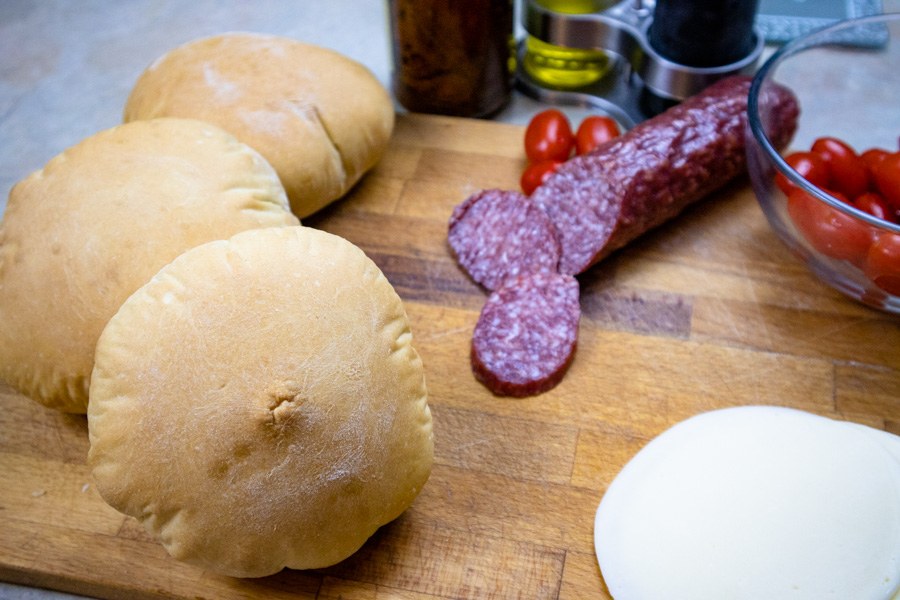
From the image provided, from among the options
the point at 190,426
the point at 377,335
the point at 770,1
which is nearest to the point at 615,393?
the point at 377,335

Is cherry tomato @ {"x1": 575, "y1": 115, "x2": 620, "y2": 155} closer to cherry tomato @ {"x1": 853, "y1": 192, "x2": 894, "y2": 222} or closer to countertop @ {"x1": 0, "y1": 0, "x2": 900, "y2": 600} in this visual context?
countertop @ {"x1": 0, "y1": 0, "x2": 900, "y2": 600}

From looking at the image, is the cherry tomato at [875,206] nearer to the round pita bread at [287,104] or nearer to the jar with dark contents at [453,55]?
the jar with dark contents at [453,55]

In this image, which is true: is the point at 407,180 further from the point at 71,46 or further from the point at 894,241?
the point at 71,46

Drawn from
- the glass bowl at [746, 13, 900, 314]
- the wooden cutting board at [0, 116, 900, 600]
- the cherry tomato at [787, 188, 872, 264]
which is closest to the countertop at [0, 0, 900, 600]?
the glass bowl at [746, 13, 900, 314]

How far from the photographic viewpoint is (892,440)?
1.64 metres

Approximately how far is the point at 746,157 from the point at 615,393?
739 mm

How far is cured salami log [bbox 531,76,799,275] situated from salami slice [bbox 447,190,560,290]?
0.04 meters

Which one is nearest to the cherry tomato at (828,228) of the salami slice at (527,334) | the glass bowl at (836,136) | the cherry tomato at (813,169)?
the glass bowl at (836,136)

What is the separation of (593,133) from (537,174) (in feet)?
0.73

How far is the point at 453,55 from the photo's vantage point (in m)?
2.35

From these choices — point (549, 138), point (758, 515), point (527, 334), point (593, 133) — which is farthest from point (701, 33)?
point (758, 515)

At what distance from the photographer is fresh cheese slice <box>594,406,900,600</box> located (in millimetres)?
1443

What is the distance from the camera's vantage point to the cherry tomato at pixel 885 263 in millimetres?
1736

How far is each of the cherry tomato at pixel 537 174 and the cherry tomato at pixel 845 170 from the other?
633mm
